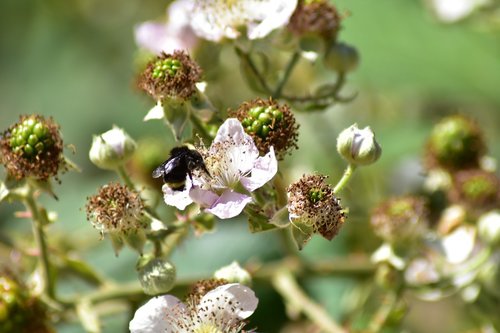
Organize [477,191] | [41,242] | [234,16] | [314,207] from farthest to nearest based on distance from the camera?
[477,191] < [234,16] < [41,242] < [314,207]

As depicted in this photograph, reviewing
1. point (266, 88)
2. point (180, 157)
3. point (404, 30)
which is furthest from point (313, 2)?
point (404, 30)

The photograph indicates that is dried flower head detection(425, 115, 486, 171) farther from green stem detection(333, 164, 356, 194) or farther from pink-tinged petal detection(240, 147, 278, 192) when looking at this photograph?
pink-tinged petal detection(240, 147, 278, 192)

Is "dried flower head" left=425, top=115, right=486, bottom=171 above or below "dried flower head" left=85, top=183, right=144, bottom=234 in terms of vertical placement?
above

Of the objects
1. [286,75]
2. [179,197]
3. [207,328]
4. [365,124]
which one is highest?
[365,124]

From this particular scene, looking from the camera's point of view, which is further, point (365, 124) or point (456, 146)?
point (365, 124)

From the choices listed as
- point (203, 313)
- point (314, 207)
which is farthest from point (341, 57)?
point (203, 313)

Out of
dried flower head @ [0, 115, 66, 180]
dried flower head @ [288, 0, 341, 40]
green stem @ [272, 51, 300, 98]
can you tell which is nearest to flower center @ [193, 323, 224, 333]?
dried flower head @ [0, 115, 66, 180]

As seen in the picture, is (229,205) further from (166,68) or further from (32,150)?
(32,150)
